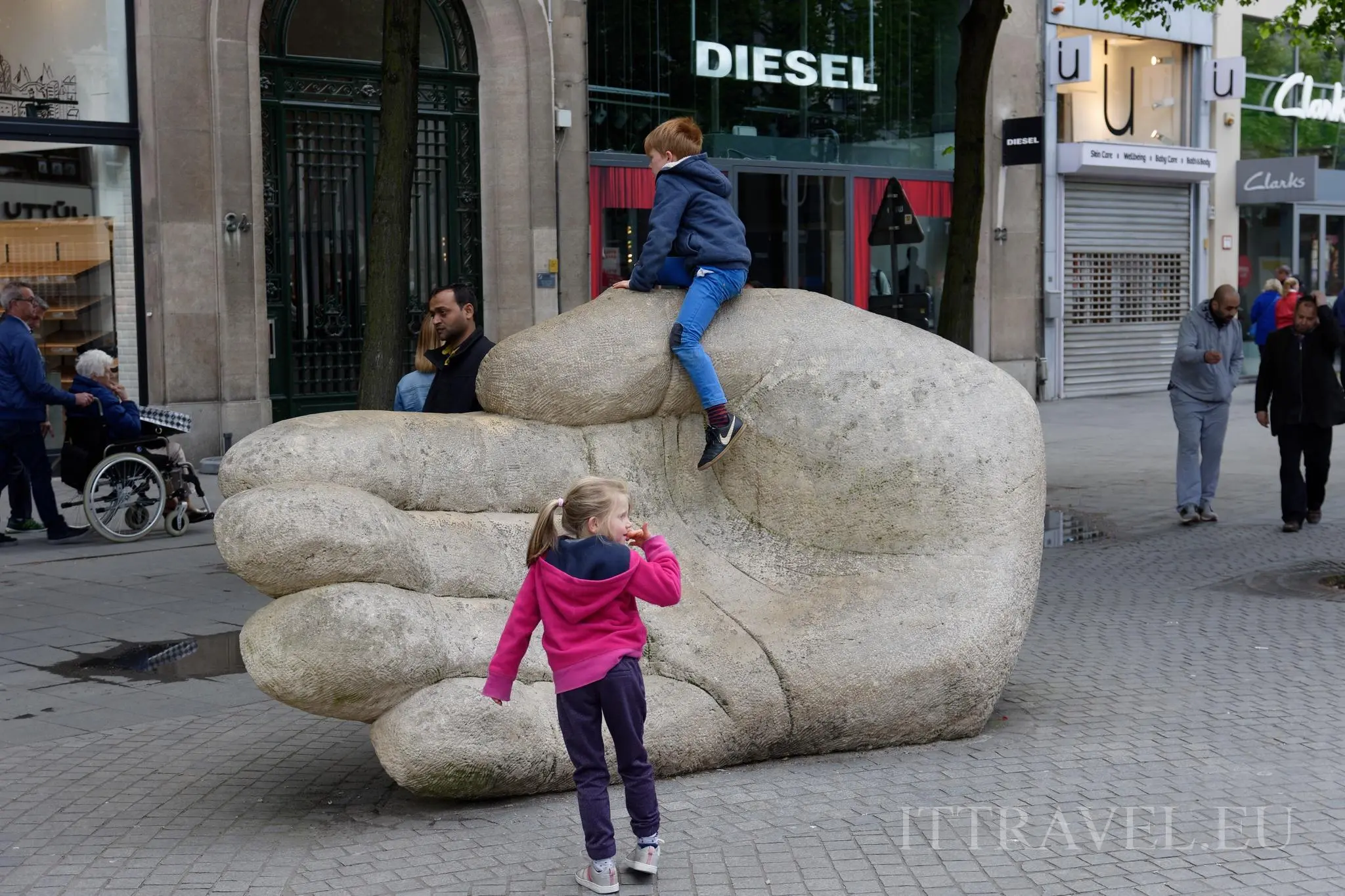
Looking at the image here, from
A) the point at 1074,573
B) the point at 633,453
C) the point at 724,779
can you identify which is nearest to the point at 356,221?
the point at 1074,573

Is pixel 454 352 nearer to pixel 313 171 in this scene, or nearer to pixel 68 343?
pixel 68 343

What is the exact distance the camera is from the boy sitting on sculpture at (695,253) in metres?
6.36

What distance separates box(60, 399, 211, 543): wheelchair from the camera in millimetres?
11820

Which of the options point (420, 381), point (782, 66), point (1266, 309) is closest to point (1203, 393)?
point (420, 381)

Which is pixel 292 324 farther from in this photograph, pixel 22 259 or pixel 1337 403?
pixel 1337 403

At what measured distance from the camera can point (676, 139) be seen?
257 inches

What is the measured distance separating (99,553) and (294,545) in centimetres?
697

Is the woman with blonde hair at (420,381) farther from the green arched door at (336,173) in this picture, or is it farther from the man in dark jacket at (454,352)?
the green arched door at (336,173)

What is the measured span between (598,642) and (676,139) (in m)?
2.64

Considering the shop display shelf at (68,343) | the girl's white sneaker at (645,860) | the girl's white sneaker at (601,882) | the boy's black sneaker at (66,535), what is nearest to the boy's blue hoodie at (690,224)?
the girl's white sneaker at (645,860)

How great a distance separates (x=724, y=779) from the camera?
5879 mm

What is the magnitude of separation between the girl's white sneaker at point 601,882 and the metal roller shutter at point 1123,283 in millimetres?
21140

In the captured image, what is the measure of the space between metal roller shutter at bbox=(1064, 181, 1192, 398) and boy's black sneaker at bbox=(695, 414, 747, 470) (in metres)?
19.2

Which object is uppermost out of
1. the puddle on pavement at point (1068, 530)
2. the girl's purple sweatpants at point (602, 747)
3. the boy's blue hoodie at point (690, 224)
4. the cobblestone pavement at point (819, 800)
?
the boy's blue hoodie at point (690, 224)
